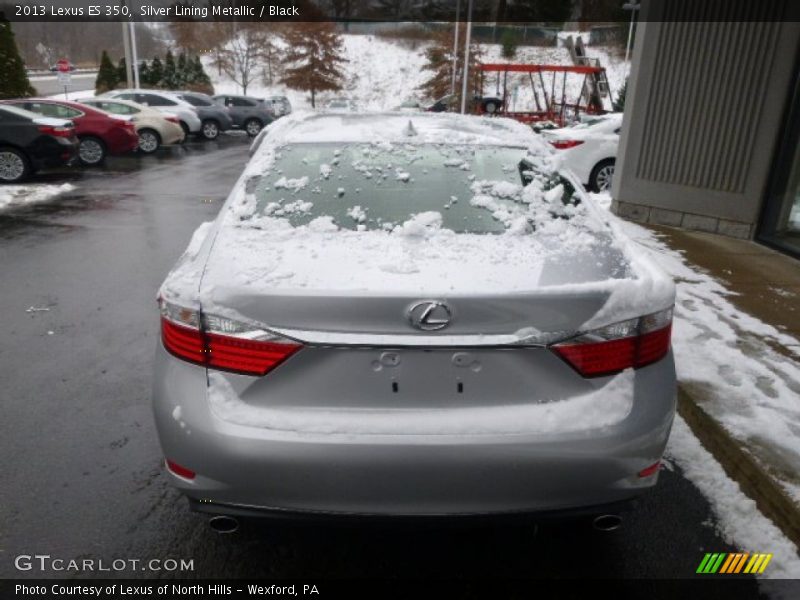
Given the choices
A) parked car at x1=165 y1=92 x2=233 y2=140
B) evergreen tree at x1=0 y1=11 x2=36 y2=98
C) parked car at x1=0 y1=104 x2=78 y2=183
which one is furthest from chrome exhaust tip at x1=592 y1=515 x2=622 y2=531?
evergreen tree at x1=0 y1=11 x2=36 y2=98

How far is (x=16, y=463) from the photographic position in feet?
10.6

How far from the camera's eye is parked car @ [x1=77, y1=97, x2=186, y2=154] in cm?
1866

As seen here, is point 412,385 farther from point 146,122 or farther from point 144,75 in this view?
point 144,75

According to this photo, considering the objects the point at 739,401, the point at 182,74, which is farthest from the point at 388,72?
the point at 739,401

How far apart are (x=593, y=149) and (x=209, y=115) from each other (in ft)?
58.6

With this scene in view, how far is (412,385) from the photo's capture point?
2.07 m

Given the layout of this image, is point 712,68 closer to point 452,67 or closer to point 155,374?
point 155,374

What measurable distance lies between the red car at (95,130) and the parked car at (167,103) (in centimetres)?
610

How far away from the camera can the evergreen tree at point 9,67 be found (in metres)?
23.3

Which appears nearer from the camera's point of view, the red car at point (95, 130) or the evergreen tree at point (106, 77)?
the red car at point (95, 130)

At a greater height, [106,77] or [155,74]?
[155,74]

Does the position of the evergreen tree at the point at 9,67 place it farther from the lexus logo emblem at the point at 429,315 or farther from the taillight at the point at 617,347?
the taillight at the point at 617,347

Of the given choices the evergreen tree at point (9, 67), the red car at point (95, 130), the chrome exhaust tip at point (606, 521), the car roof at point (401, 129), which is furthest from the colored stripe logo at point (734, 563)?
the evergreen tree at point (9, 67)

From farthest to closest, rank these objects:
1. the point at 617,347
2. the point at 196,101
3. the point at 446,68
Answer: the point at 446,68 < the point at 196,101 < the point at 617,347
